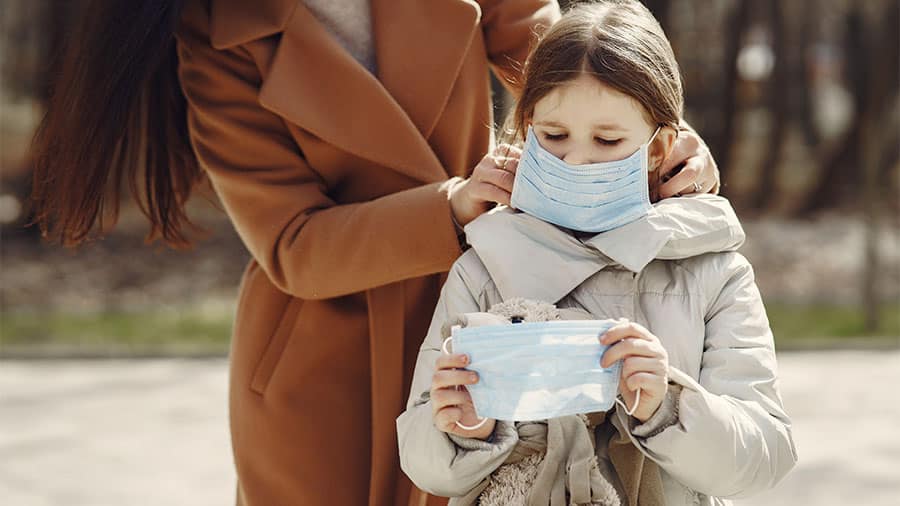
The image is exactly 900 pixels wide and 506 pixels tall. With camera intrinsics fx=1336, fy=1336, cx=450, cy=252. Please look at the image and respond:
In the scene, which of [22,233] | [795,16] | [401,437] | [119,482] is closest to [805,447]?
[119,482]

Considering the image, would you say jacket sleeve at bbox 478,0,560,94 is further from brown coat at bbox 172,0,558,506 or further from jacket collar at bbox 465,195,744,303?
jacket collar at bbox 465,195,744,303

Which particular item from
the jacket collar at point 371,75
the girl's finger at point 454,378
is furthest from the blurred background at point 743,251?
the girl's finger at point 454,378

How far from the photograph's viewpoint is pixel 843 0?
1128 cm

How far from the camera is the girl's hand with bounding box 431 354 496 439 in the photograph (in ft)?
6.02

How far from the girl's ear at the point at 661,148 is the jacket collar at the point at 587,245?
0.35 feet

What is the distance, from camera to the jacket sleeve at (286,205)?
2.34m

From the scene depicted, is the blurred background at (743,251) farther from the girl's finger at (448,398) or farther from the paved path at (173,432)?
the girl's finger at (448,398)

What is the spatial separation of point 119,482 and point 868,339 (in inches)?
173

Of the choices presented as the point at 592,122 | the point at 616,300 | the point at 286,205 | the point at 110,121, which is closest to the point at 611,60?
the point at 592,122

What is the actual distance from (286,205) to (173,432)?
149 inches

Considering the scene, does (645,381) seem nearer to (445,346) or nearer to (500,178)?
(445,346)

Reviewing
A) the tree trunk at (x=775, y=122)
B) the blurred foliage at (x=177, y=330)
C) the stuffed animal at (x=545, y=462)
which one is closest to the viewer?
the stuffed animal at (x=545, y=462)

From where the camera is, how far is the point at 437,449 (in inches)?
75.5

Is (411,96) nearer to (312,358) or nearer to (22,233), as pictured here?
(312,358)
